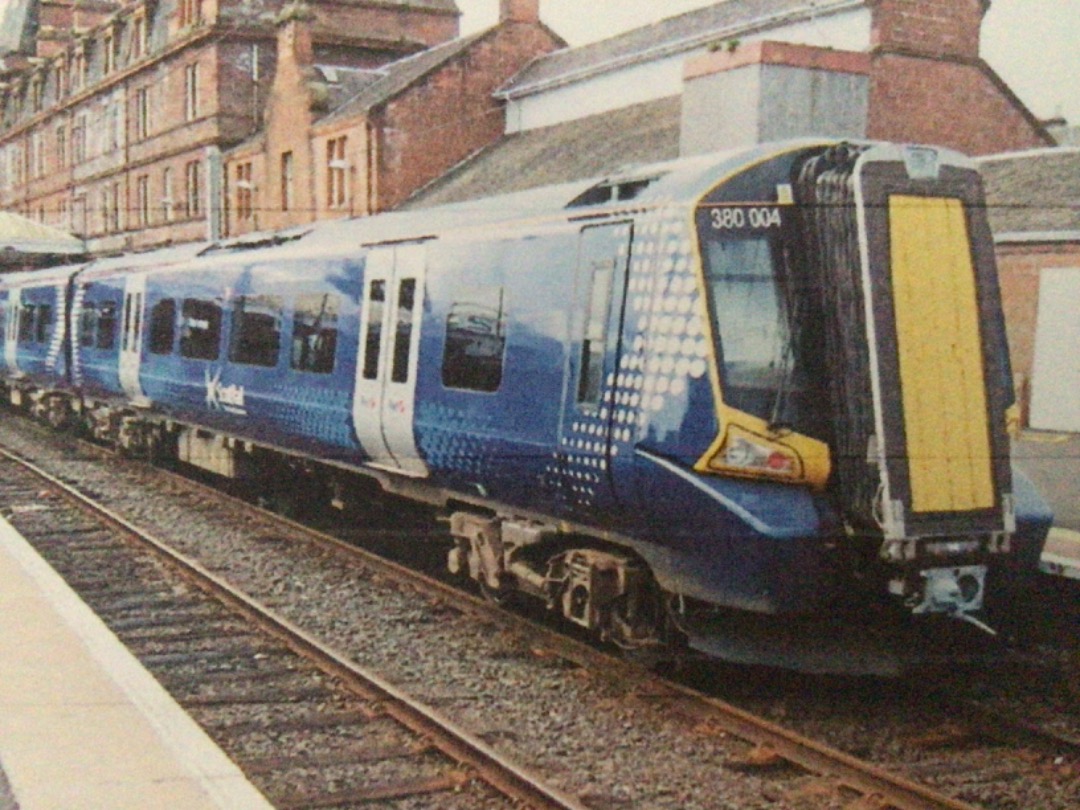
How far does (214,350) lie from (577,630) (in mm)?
6780

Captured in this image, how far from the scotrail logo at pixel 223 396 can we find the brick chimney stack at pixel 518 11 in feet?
71.7

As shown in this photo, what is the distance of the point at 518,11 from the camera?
34375 mm

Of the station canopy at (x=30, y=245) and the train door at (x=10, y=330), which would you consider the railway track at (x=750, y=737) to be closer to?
the train door at (x=10, y=330)

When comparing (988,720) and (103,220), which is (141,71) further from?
(988,720)

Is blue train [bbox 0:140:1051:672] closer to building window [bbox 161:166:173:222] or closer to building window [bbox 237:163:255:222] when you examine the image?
building window [bbox 237:163:255:222]

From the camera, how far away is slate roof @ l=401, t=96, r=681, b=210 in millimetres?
24266

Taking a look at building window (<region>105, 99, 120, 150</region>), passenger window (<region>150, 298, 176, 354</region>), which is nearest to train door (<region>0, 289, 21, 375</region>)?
passenger window (<region>150, 298, 176, 354</region>)

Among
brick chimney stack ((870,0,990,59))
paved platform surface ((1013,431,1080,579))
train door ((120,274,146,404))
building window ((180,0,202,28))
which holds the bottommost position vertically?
paved platform surface ((1013,431,1080,579))

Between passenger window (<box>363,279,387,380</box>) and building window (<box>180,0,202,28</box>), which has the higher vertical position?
building window (<box>180,0,202,28</box>)

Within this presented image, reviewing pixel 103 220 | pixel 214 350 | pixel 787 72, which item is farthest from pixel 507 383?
pixel 103 220

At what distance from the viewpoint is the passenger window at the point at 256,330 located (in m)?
12.7

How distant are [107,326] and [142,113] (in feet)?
102

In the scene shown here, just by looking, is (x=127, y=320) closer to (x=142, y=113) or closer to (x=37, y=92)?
(x=142, y=113)

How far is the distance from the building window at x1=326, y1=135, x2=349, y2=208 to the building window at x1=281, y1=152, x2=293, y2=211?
7.19 ft
